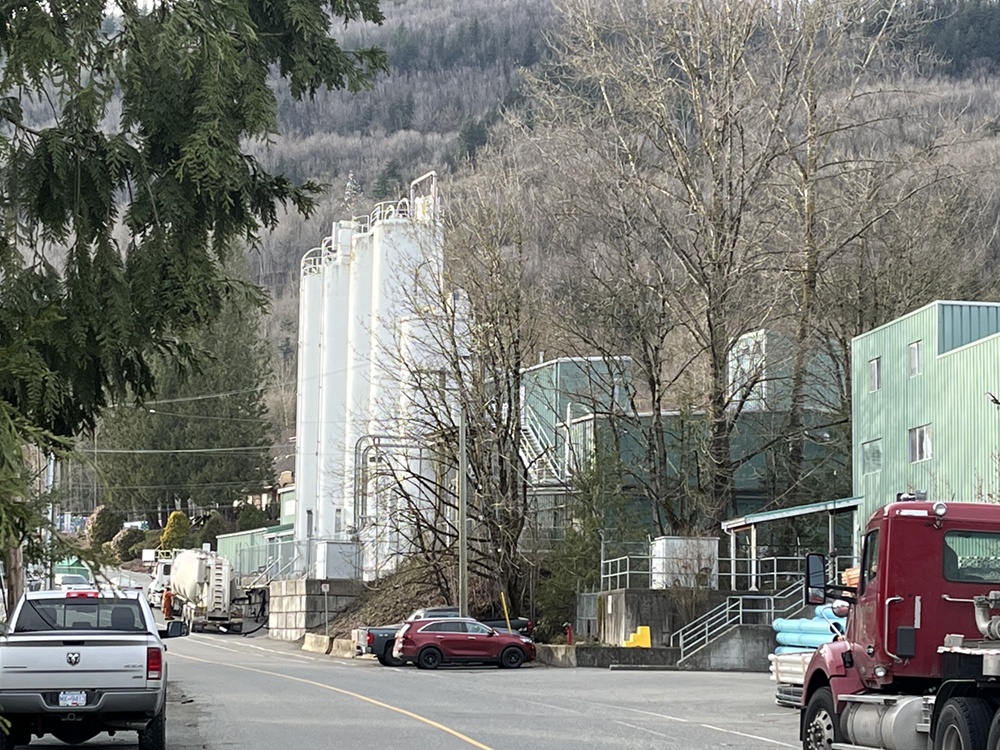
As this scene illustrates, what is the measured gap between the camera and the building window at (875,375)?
42281 mm

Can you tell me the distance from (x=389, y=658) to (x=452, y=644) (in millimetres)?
3205

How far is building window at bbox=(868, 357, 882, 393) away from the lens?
42.3m

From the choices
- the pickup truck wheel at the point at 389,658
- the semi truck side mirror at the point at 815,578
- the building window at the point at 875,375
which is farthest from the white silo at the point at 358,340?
the semi truck side mirror at the point at 815,578

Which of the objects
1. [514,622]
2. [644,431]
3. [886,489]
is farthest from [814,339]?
[514,622]

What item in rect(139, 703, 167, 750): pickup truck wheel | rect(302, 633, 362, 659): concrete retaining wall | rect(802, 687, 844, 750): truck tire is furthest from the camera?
rect(302, 633, 362, 659): concrete retaining wall

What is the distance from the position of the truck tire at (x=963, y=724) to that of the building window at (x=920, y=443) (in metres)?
28.1

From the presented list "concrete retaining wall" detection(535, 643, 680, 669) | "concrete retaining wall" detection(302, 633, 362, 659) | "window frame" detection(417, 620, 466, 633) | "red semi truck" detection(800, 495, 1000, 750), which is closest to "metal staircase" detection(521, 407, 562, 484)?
"concrete retaining wall" detection(302, 633, 362, 659)

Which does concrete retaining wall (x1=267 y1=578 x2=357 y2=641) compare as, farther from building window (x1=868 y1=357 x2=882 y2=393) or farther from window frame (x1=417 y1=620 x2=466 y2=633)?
building window (x1=868 y1=357 x2=882 y2=393)

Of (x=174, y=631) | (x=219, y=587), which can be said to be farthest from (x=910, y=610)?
(x=219, y=587)

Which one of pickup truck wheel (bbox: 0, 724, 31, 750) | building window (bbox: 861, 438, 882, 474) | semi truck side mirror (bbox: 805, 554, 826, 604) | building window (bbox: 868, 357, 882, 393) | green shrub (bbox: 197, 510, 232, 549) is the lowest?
pickup truck wheel (bbox: 0, 724, 31, 750)

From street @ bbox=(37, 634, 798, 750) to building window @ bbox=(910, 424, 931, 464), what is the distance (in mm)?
7503

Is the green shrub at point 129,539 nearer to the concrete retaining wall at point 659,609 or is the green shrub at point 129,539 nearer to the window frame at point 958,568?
the concrete retaining wall at point 659,609

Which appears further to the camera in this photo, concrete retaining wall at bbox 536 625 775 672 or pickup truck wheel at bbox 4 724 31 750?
concrete retaining wall at bbox 536 625 775 672

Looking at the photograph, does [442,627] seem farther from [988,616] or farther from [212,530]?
[212,530]
